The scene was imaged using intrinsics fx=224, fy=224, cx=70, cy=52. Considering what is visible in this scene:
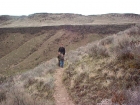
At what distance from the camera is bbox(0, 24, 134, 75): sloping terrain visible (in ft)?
149

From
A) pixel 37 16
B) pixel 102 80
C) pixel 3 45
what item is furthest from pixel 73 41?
pixel 102 80

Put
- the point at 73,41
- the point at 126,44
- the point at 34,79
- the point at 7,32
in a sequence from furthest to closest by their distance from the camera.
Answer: the point at 7,32, the point at 73,41, the point at 34,79, the point at 126,44

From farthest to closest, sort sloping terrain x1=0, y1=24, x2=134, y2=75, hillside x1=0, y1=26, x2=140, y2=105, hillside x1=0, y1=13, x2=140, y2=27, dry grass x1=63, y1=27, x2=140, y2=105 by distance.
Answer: hillside x1=0, y1=13, x2=140, y2=27 → sloping terrain x1=0, y1=24, x2=134, y2=75 → dry grass x1=63, y1=27, x2=140, y2=105 → hillside x1=0, y1=26, x2=140, y2=105

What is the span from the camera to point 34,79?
482 inches

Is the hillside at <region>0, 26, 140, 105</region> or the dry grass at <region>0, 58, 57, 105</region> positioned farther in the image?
the dry grass at <region>0, 58, 57, 105</region>

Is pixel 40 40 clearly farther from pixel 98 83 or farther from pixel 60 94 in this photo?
pixel 98 83

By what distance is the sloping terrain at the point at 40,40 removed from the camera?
4552 cm

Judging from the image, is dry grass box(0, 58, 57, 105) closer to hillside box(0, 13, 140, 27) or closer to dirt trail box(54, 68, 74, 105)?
dirt trail box(54, 68, 74, 105)

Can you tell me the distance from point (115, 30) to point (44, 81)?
1751 inches

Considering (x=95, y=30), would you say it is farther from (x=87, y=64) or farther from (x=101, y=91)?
(x=101, y=91)

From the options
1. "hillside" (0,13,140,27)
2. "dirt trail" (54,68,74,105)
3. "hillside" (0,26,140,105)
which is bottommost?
"dirt trail" (54,68,74,105)

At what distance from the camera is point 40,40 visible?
55.1 m

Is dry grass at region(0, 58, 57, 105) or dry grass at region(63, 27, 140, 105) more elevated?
dry grass at region(63, 27, 140, 105)

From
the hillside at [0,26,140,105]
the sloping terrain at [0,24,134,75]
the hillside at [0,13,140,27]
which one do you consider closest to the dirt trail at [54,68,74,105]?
the hillside at [0,26,140,105]
